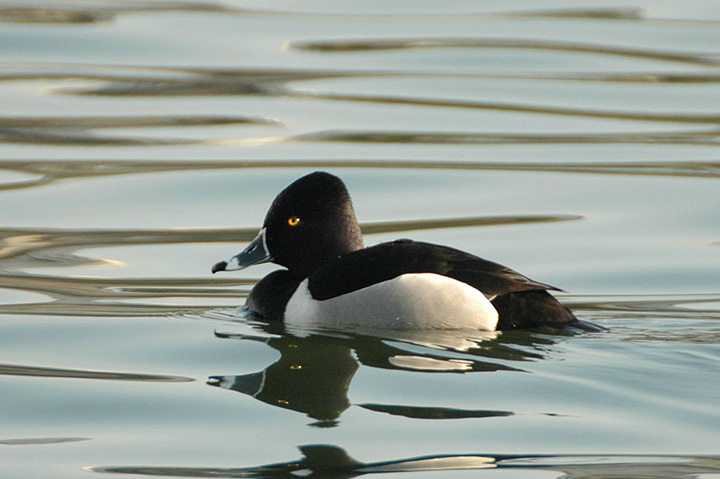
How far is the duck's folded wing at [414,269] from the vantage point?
6.07 metres

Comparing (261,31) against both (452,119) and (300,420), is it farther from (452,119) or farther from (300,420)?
(300,420)

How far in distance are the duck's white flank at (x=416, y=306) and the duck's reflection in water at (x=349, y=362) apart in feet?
0.24

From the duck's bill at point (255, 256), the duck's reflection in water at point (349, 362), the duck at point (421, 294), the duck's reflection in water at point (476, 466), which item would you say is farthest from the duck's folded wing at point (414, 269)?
the duck's reflection in water at point (476, 466)

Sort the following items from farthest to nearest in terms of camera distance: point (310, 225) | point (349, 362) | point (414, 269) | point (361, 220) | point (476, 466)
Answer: point (361, 220) < point (310, 225) < point (414, 269) < point (349, 362) < point (476, 466)

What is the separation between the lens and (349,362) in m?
5.75

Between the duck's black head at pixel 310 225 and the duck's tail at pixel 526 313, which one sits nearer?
the duck's tail at pixel 526 313

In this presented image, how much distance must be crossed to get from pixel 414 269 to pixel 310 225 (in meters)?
0.88

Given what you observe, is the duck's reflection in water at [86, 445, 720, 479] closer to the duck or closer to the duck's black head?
the duck

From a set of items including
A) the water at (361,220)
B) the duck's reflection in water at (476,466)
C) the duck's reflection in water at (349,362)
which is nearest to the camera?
the duck's reflection in water at (476,466)

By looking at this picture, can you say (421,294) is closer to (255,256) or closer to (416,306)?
(416,306)

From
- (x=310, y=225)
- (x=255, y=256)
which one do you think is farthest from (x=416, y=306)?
(x=255, y=256)

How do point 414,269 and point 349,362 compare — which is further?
point 414,269

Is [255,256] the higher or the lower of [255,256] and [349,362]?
the higher

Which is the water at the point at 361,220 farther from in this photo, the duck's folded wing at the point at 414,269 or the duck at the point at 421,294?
the duck's folded wing at the point at 414,269
